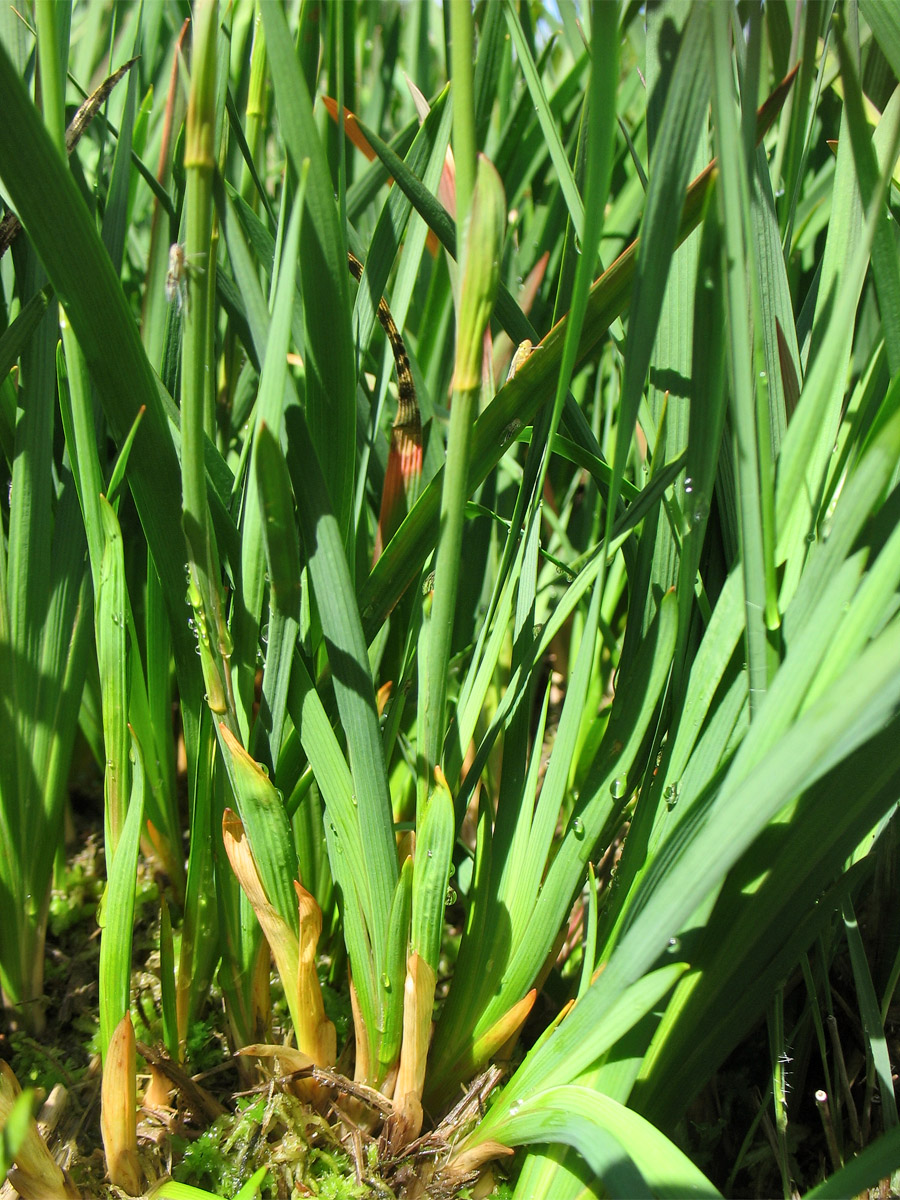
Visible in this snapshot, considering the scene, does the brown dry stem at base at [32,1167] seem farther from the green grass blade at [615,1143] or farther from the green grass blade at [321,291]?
the green grass blade at [321,291]

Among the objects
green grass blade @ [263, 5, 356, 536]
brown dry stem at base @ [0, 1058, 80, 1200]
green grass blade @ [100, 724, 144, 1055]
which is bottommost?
brown dry stem at base @ [0, 1058, 80, 1200]

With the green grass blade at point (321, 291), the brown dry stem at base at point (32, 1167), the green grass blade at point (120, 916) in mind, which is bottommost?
the brown dry stem at base at point (32, 1167)

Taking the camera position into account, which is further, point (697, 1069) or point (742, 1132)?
point (742, 1132)

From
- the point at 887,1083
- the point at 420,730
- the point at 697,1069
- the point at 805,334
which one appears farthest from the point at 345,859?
the point at 805,334

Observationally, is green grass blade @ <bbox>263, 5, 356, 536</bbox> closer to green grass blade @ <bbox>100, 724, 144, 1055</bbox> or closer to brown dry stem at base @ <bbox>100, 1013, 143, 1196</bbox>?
green grass blade @ <bbox>100, 724, 144, 1055</bbox>

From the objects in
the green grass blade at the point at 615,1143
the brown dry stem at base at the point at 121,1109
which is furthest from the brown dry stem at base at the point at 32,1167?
the green grass blade at the point at 615,1143

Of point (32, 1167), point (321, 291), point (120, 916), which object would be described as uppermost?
point (321, 291)

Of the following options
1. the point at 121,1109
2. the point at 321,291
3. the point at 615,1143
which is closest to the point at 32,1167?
the point at 121,1109

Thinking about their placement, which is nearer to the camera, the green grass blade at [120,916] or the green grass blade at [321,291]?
the green grass blade at [321,291]

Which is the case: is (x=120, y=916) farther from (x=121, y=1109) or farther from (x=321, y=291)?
(x=321, y=291)

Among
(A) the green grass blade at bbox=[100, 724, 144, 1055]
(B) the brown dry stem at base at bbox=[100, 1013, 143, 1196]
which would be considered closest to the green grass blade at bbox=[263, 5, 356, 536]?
(A) the green grass blade at bbox=[100, 724, 144, 1055]

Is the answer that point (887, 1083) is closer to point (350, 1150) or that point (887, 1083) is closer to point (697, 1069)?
point (697, 1069)
